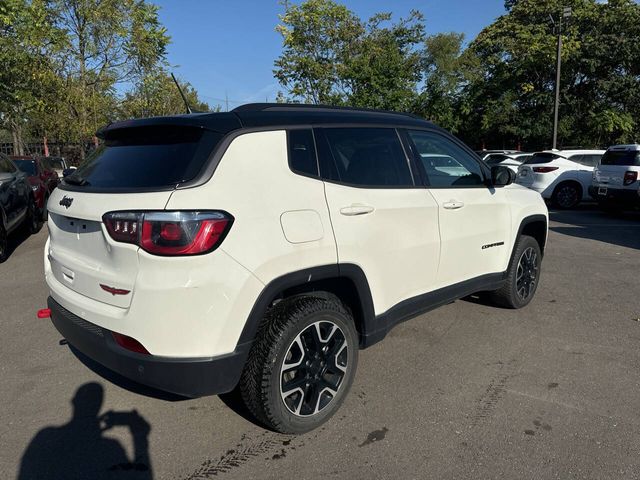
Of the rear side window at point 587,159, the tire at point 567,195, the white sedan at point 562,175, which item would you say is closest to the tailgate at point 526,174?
the white sedan at point 562,175

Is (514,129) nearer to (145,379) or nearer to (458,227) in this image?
(458,227)

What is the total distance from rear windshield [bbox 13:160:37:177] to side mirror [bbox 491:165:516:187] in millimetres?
9577

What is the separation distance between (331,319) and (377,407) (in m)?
0.72

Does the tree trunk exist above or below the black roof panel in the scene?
above

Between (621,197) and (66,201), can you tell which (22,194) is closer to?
(66,201)

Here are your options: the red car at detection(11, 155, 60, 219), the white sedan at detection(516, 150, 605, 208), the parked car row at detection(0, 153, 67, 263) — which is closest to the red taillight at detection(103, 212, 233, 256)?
the parked car row at detection(0, 153, 67, 263)

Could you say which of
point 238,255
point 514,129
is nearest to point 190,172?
point 238,255

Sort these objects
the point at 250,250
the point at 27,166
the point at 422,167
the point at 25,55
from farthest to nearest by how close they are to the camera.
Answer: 1. the point at 25,55
2. the point at 27,166
3. the point at 422,167
4. the point at 250,250

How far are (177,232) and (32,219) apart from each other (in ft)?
27.4

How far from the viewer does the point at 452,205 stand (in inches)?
144

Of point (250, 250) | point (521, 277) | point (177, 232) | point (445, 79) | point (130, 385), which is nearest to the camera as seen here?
point (177, 232)

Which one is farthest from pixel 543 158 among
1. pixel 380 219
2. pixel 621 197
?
pixel 380 219

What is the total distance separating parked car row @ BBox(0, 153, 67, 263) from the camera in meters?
7.22

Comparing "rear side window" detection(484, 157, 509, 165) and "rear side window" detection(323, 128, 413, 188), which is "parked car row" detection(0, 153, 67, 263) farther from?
"rear side window" detection(484, 157, 509, 165)
